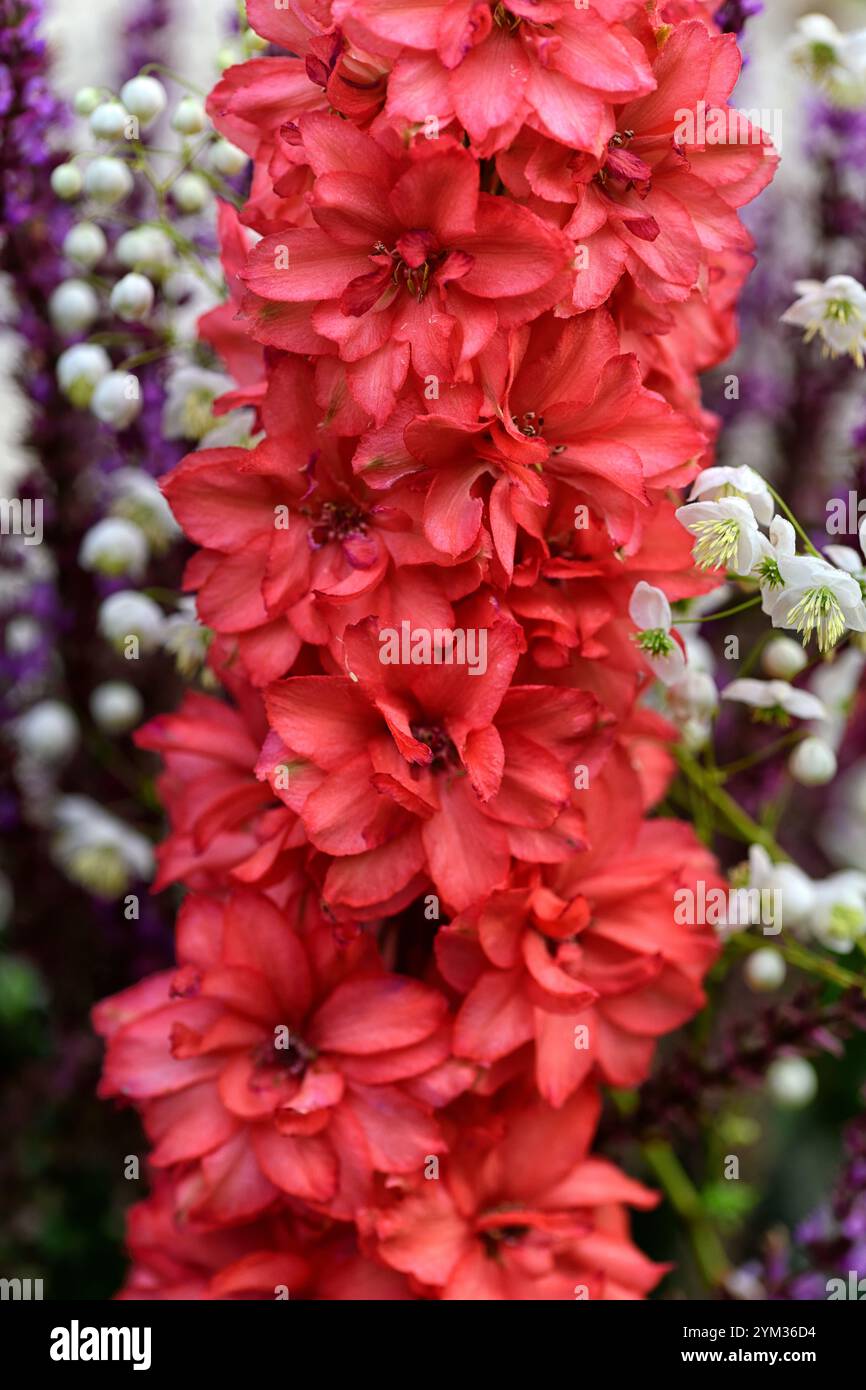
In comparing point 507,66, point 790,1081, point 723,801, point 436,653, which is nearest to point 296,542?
point 436,653

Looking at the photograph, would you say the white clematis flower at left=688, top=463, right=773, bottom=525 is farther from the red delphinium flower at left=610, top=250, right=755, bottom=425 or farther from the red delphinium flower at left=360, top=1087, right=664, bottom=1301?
the red delphinium flower at left=360, top=1087, right=664, bottom=1301

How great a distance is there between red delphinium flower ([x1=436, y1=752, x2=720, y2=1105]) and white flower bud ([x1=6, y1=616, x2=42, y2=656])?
0.40 m

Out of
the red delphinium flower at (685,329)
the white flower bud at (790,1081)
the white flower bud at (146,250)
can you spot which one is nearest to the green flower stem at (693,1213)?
the white flower bud at (790,1081)

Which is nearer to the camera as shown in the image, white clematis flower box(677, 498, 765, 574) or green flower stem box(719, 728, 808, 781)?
white clematis flower box(677, 498, 765, 574)

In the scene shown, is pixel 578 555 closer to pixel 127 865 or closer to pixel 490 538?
pixel 490 538

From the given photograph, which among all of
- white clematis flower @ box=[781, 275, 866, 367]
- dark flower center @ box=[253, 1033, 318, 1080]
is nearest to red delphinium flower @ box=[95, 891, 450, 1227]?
dark flower center @ box=[253, 1033, 318, 1080]

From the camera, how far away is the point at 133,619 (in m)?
0.71

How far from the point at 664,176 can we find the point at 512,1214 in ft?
1.32

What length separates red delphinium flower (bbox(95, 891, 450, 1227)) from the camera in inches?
21.4

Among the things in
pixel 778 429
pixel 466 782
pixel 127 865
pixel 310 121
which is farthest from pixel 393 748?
pixel 778 429

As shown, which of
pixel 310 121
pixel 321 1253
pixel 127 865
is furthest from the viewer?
pixel 127 865

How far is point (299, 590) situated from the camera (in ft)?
1.74

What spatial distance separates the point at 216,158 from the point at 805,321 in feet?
0.89

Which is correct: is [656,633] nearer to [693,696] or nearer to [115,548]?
[693,696]
